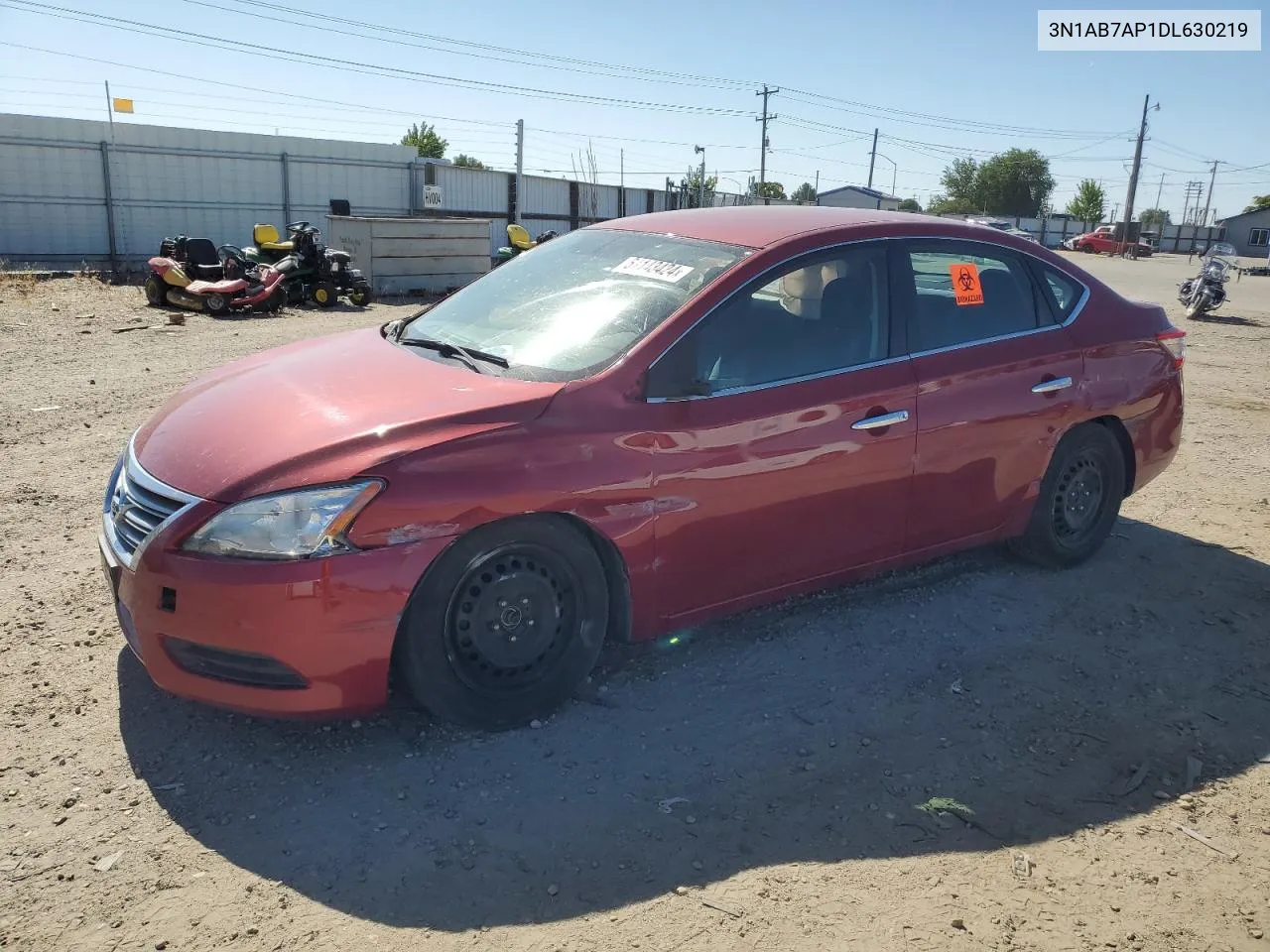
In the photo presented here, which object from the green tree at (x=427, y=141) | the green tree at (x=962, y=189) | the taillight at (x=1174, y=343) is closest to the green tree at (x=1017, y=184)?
the green tree at (x=962, y=189)

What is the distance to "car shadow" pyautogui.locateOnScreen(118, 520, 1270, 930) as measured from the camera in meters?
2.69

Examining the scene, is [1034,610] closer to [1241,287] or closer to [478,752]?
[478,752]

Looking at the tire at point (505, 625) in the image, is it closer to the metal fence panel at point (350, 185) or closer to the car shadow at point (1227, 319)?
the car shadow at point (1227, 319)

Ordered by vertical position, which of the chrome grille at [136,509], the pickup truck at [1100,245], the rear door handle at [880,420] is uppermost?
the pickup truck at [1100,245]

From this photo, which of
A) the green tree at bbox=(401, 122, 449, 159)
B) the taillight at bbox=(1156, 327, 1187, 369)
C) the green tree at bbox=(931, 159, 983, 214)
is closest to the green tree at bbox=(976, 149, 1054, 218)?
the green tree at bbox=(931, 159, 983, 214)

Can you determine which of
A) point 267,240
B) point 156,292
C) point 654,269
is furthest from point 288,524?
point 267,240

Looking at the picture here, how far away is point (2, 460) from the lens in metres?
6.14

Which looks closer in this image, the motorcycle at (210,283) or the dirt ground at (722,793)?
the dirt ground at (722,793)

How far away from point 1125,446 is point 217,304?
12.6 m

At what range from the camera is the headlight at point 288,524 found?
2.85 m

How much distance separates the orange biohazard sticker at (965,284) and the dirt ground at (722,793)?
53.5 inches

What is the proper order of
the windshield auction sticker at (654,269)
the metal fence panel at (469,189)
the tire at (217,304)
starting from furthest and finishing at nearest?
the metal fence panel at (469,189) → the tire at (217,304) → the windshield auction sticker at (654,269)

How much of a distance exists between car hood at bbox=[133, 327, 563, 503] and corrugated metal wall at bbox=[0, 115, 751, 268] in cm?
2024

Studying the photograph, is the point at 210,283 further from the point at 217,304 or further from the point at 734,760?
the point at 734,760
